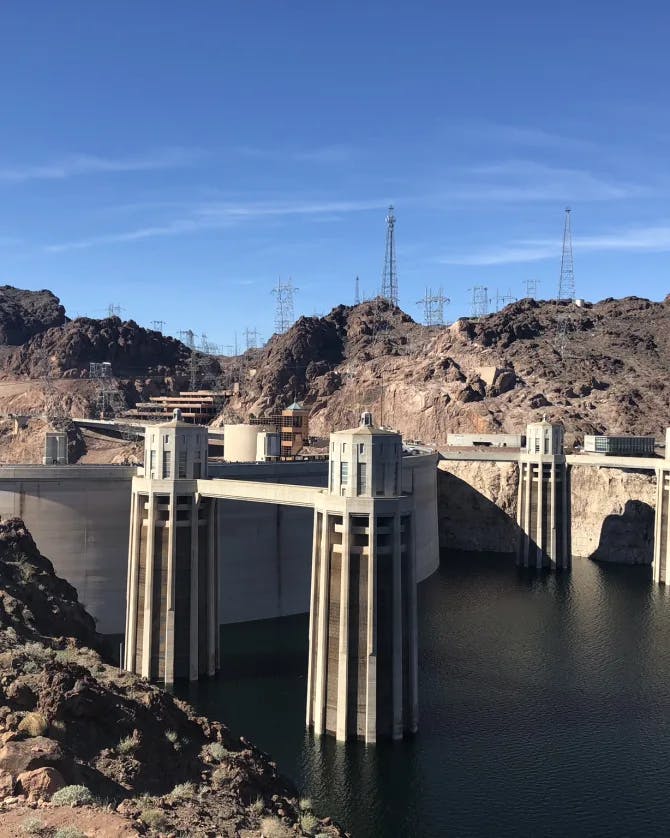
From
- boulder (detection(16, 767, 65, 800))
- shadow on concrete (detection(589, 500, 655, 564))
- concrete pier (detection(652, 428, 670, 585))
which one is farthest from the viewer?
shadow on concrete (detection(589, 500, 655, 564))

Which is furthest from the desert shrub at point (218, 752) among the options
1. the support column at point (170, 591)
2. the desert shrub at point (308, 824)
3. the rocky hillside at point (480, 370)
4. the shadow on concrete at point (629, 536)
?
the rocky hillside at point (480, 370)

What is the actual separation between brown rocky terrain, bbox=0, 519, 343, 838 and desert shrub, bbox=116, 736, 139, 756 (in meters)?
0.03

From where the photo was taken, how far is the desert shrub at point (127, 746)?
25359mm

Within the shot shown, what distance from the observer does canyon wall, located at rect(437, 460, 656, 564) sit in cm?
10325

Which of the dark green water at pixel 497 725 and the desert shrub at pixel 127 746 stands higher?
the desert shrub at pixel 127 746

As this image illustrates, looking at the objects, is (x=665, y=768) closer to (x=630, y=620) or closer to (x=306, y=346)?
(x=630, y=620)

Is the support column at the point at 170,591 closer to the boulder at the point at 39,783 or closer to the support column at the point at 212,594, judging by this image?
the support column at the point at 212,594

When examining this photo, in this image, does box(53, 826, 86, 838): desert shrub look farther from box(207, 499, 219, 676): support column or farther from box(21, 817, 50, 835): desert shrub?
box(207, 499, 219, 676): support column

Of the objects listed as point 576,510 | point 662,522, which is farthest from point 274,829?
point 576,510

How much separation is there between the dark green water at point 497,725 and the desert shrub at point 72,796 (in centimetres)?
1966

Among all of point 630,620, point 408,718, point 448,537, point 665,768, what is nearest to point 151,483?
point 408,718

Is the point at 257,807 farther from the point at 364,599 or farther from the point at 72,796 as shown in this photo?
the point at 364,599

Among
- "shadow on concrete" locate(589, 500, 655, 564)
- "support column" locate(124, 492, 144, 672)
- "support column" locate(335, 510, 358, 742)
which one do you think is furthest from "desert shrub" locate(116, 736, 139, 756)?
"shadow on concrete" locate(589, 500, 655, 564)

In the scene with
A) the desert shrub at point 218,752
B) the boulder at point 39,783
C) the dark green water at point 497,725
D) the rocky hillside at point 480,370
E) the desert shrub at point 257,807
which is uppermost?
the rocky hillside at point 480,370
